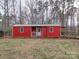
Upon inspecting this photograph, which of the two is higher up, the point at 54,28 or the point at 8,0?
the point at 8,0

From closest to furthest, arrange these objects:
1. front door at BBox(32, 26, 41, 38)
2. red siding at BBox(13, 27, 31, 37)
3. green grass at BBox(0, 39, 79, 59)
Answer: green grass at BBox(0, 39, 79, 59), red siding at BBox(13, 27, 31, 37), front door at BBox(32, 26, 41, 38)

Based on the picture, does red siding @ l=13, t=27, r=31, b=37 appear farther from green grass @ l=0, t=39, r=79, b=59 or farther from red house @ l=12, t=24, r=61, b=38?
green grass @ l=0, t=39, r=79, b=59

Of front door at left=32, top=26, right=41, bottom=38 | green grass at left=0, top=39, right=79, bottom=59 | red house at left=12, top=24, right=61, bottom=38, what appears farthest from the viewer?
front door at left=32, top=26, right=41, bottom=38

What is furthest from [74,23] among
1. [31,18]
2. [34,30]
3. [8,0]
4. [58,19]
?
[34,30]

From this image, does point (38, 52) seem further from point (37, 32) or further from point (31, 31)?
point (37, 32)

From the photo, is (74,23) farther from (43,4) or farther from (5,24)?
(5,24)

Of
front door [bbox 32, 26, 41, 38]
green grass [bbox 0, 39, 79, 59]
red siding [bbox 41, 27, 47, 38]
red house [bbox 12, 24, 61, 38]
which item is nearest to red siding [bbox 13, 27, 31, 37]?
red house [bbox 12, 24, 61, 38]

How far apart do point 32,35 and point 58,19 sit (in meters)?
22.3

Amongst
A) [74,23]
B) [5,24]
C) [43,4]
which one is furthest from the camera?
[74,23]

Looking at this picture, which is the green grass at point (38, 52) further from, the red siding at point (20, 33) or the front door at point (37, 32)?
the front door at point (37, 32)

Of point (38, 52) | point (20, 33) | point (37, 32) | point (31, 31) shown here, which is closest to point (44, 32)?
point (37, 32)

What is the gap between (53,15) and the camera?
202 feet

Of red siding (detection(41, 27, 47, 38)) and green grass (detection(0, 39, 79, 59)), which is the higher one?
red siding (detection(41, 27, 47, 38))

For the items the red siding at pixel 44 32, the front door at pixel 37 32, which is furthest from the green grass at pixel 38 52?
the front door at pixel 37 32
